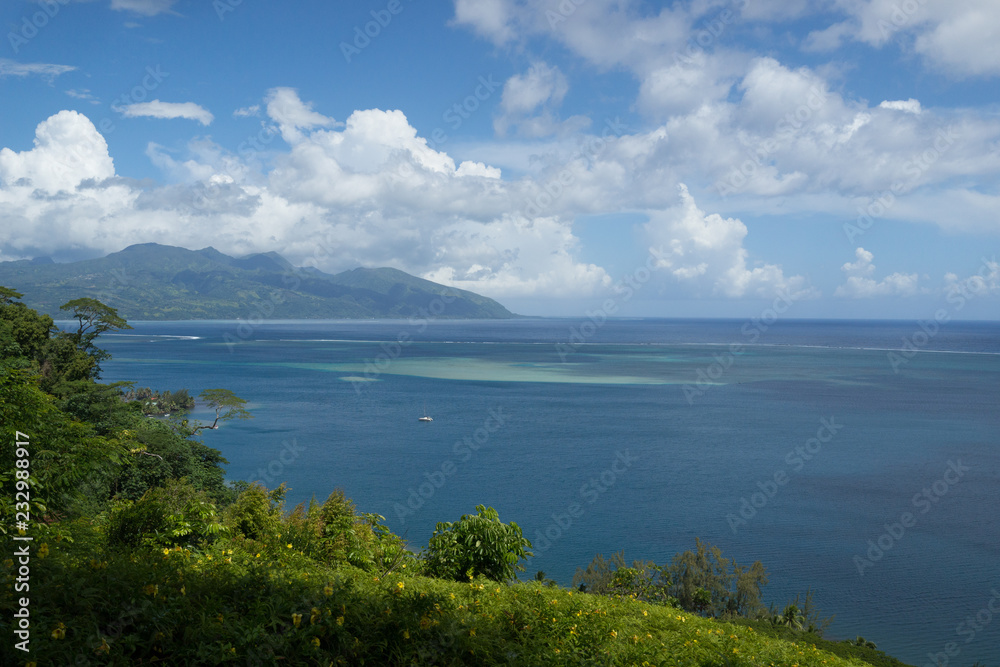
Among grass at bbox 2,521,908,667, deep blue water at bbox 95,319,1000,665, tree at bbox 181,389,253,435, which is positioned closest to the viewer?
grass at bbox 2,521,908,667

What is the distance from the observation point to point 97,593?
4105 mm

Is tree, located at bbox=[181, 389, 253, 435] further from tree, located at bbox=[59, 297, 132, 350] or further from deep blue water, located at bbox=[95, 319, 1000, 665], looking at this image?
tree, located at bbox=[59, 297, 132, 350]

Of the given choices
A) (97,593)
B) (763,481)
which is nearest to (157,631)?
(97,593)

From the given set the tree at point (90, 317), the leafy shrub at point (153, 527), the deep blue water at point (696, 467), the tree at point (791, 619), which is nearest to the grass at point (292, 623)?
the leafy shrub at point (153, 527)

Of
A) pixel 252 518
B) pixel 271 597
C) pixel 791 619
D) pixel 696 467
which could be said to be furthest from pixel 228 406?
pixel 271 597

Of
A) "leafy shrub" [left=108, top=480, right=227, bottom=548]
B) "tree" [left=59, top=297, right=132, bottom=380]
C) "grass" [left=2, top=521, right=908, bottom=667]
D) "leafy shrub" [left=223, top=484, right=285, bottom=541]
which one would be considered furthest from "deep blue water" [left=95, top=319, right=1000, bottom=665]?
"grass" [left=2, top=521, right=908, bottom=667]

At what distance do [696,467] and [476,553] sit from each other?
3489cm

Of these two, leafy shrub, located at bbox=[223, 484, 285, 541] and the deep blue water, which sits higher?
leafy shrub, located at bbox=[223, 484, 285, 541]

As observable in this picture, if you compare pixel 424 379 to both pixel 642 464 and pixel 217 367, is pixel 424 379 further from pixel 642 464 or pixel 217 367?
pixel 642 464

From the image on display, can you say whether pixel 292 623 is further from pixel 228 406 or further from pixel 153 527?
pixel 228 406

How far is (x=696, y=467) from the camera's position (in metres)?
40.3

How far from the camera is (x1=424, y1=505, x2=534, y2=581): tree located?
28.5 feet

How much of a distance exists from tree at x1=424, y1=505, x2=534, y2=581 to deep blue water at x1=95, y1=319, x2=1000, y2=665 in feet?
54.5

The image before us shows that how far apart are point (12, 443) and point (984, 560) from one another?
34.7m
